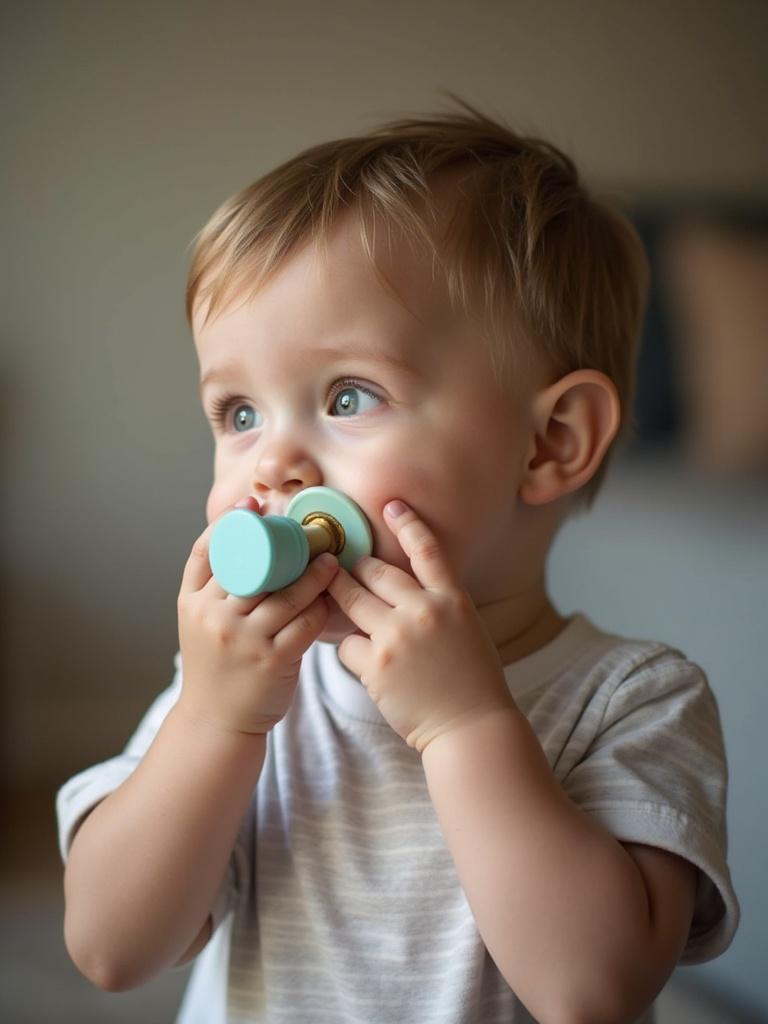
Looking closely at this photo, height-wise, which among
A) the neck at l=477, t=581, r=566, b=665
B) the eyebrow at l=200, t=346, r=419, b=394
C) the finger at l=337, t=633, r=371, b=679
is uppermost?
the eyebrow at l=200, t=346, r=419, b=394

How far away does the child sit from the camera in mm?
568

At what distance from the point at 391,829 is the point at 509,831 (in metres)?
0.16

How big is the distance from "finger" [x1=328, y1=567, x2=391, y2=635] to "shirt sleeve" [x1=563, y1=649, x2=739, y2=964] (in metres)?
0.18

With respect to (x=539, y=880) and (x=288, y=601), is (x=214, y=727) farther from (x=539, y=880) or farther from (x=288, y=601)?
(x=539, y=880)

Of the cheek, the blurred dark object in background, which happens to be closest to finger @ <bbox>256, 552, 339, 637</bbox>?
the cheek

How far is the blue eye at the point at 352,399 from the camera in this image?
65 cm

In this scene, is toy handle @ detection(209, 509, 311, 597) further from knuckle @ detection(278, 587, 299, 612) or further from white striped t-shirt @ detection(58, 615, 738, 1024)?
white striped t-shirt @ detection(58, 615, 738, 1024)

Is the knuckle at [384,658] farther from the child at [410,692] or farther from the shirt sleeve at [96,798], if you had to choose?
the shirt sleeve at [96,798]

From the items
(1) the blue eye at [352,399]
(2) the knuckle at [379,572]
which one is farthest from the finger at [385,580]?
(1) the blue eye at [352,399]

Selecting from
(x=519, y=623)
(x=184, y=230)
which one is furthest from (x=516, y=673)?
(x=184, y=230)

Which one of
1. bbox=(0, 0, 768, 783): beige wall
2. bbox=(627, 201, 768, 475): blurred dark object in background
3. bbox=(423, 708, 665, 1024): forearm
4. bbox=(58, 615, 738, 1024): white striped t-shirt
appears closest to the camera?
bbox=(423, 708, 665, 1024): forearm

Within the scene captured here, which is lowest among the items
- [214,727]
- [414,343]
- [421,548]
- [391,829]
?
[391,829]

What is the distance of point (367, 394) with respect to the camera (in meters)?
0.65

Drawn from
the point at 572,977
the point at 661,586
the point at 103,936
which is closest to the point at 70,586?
the point at 661,586
